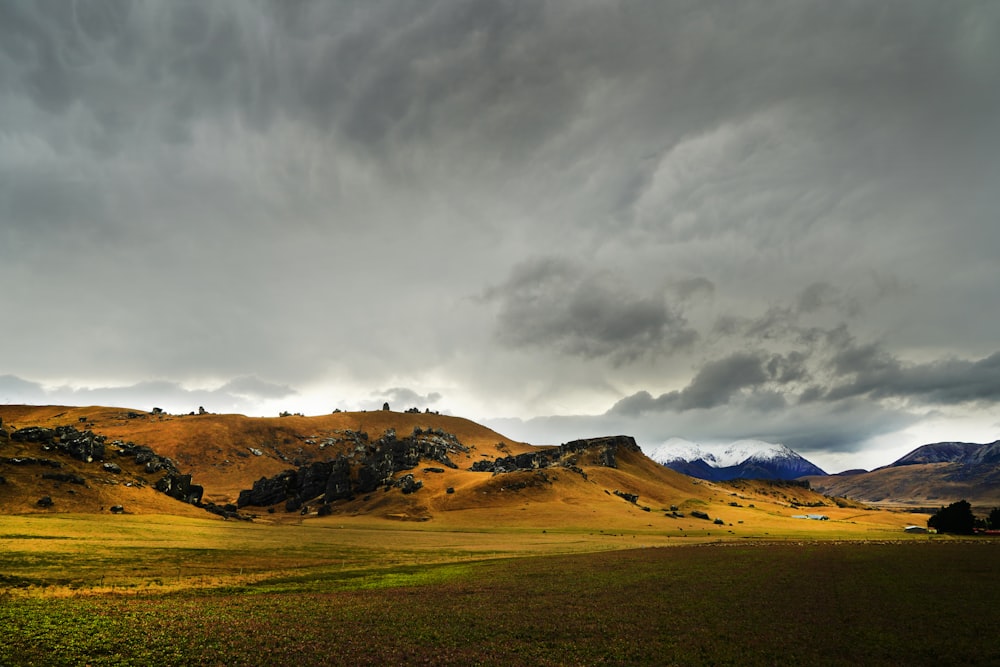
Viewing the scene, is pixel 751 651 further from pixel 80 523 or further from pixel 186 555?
pixel 80 523

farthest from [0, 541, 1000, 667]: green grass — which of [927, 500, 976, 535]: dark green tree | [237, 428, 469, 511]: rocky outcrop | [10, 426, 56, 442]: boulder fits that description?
[237, 428, 469, 511]: rocky outcrop

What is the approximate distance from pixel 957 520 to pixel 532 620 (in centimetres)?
15214

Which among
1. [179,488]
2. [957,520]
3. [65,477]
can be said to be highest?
[65,477]

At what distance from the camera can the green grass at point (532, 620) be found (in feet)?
85.6

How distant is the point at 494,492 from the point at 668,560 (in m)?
95.7

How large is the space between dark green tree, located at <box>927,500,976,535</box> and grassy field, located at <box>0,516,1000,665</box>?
76.1 m

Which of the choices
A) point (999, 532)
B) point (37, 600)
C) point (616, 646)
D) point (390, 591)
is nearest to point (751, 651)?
point (616, 646)

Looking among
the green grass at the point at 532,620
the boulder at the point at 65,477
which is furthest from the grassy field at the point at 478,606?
the boulder at the point at 65,477

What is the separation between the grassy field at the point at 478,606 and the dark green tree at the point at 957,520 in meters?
76.1

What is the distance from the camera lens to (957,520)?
416 feet

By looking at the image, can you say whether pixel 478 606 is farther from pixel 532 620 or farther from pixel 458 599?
pixel 532 620

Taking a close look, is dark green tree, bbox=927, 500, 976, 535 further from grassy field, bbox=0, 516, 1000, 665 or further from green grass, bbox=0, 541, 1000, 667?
green grass, bbox=0, 541, 1000, 667

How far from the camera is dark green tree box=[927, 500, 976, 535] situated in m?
125

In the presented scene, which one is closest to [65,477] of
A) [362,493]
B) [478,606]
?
[362,493]
